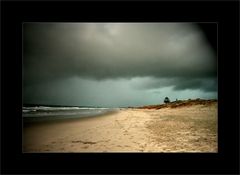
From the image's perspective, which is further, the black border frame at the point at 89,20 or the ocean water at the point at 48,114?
the ocean water at the point at 48,114

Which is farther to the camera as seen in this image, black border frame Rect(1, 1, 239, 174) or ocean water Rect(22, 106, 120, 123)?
ocean water Rect(22, 106, 120, 123)

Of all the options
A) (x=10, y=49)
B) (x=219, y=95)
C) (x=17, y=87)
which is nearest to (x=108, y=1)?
(x=10, y=49)

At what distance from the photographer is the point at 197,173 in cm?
564

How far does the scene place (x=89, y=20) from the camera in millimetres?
5758

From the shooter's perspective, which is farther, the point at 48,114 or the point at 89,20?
the point at 48,114

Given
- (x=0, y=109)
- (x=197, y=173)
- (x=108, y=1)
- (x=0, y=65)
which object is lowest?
(x=197, y=173)

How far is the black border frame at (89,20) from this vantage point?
571 cm

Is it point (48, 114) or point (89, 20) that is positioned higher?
point (89, 20)

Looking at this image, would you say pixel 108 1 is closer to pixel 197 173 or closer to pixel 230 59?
pixel 230 59

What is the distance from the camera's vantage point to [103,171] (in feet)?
18.5

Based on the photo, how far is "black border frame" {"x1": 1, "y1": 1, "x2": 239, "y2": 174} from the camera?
18.7ft

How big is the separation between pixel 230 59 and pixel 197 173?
273cm

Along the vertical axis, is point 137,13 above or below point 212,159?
above

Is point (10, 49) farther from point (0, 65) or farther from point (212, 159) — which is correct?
point (212, 159)
